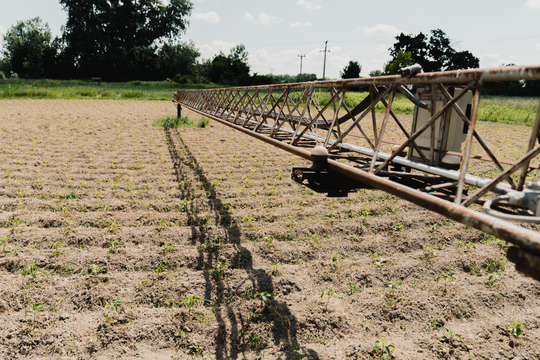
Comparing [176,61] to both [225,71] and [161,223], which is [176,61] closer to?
[225,71]

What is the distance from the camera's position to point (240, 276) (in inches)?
201

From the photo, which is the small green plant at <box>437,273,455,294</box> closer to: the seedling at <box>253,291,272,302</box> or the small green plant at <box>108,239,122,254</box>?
the seedling at <box>253,291,272,302</box>

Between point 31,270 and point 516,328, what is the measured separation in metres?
6.16

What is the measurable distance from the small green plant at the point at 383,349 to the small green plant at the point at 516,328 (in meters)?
1.49

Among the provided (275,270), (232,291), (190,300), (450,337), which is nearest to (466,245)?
(450,337)

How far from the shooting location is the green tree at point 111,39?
5669cm

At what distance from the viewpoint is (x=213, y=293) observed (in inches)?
185

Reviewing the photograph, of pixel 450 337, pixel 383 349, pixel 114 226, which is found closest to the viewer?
pixel 383 349

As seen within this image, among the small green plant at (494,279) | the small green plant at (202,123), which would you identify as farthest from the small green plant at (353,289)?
the small green plant at (202,123)

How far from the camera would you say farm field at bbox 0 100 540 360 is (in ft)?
12.9

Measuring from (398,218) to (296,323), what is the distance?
3.81 m

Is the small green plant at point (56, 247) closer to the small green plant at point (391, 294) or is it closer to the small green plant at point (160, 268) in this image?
the small green plant at point (160, 268)

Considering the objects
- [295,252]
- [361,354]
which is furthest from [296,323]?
[295,252]

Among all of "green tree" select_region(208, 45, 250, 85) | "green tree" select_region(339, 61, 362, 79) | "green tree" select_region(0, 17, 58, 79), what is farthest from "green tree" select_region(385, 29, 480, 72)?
"green tree" select_region(0, 17, 58, 79)
